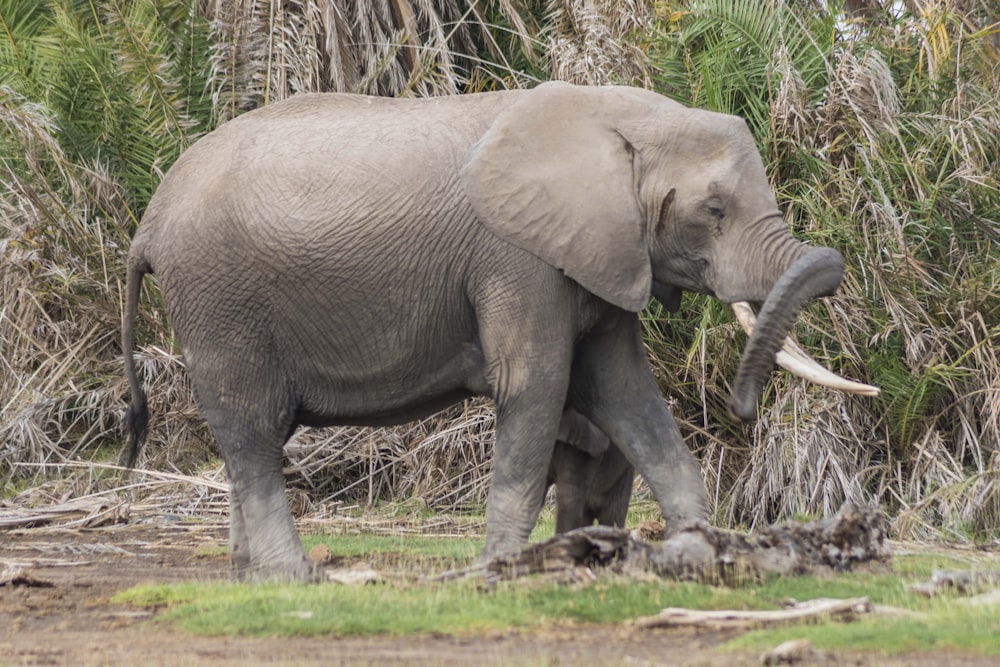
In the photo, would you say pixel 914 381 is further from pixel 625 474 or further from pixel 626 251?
pixel 626 251

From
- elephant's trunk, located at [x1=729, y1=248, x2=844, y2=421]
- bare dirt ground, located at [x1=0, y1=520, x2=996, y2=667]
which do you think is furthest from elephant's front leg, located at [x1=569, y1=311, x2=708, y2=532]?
bare dirt ground, located at [x1=0, y1=520, x2=996, y2=667]

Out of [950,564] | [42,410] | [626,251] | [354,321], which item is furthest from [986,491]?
[42,410]

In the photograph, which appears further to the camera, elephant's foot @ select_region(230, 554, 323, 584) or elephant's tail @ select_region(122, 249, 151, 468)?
elephant's tail @ select_region(122, 249, 151, 468)

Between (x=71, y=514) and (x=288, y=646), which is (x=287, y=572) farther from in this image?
(x=71, y=514)

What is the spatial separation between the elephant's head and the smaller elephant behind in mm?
1082

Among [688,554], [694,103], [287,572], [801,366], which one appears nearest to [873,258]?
[694,103]

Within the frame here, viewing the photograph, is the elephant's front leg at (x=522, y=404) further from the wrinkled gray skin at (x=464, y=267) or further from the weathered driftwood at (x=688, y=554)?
the weathered driftwood at (x=688, y=554)

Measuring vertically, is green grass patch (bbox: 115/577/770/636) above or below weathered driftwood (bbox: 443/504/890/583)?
below

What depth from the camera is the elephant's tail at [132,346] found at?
8148mm

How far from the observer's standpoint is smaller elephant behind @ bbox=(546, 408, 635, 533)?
814 centimetres

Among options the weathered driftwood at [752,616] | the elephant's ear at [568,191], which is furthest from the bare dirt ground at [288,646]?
the elephant's ear at [568,191]

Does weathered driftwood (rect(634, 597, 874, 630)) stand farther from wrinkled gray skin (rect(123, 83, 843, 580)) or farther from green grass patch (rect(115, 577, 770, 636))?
wrinkled gray skin (rect(123, 83, 843, 580))

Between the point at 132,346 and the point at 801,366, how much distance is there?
3.80 meters

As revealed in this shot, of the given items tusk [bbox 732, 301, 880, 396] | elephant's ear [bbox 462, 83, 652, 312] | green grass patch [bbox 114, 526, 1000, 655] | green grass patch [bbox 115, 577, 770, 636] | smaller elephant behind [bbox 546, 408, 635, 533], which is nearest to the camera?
green grass patch [bbox 114, 526, 1000, 655]
